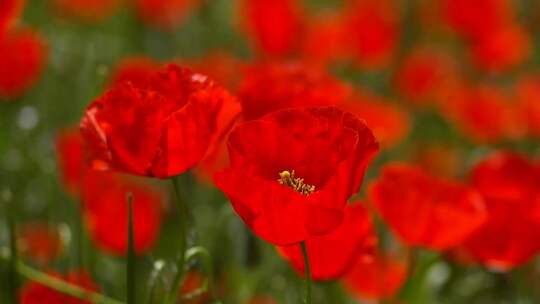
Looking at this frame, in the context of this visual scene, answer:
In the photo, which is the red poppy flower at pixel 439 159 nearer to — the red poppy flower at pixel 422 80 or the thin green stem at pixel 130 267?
the red poppy flower at pixel 422 80

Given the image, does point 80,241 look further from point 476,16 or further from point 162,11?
point 162,11

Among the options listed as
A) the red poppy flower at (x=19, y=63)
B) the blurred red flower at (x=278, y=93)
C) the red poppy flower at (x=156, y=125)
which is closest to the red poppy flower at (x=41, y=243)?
the red poppy flower at (x=19, y=63)

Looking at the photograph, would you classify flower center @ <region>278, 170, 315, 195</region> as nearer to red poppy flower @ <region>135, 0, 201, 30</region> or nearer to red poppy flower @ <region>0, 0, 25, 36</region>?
red poppy flower @ <region>0, 0, 25, 36</region>

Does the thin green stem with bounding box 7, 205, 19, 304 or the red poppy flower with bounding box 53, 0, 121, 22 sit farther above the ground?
the thin green stem with bounding box 7, 205, 19, 304

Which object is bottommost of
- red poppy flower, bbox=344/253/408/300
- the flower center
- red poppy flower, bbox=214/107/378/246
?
red poppy flower, bbox=344/253/408/300

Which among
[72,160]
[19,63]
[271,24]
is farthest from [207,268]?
[271,24]

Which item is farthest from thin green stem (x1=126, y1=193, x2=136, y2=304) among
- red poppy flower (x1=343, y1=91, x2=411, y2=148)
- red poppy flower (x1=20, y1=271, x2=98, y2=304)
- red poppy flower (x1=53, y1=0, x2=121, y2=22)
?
red poppy flower (x1=53, y1=0, x2=121, y2=22)
